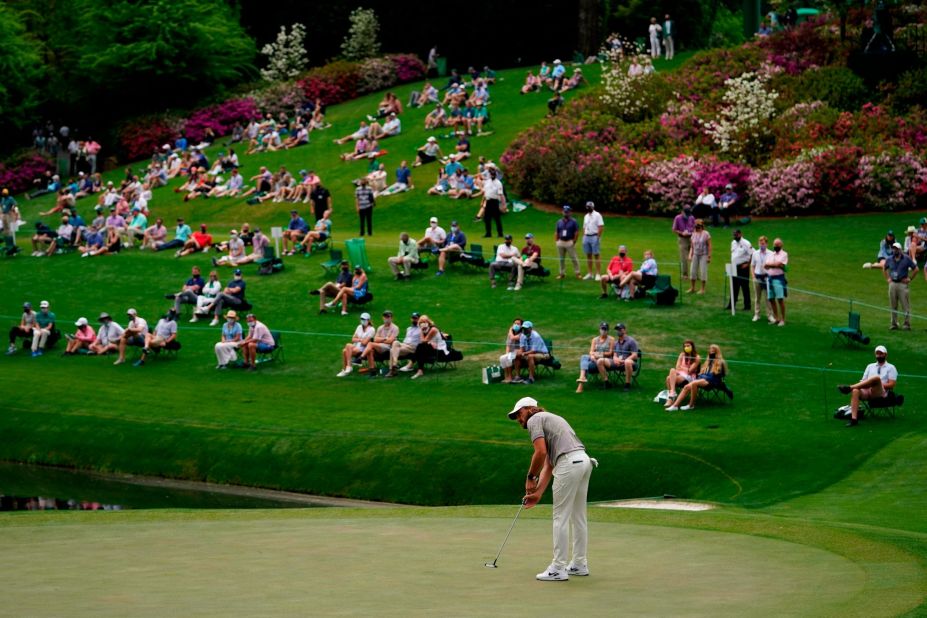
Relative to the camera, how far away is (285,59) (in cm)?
6881

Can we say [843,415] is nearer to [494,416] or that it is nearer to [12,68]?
[494,416]

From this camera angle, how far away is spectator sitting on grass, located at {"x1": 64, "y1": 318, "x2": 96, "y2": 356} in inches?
1373

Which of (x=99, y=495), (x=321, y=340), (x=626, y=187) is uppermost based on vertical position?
(x=626, y=187)

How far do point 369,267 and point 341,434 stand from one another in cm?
1274

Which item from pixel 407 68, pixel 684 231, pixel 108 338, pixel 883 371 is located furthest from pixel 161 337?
pixel 407 68

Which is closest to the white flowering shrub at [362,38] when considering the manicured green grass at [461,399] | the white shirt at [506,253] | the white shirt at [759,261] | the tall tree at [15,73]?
the tall tree at [15,73]

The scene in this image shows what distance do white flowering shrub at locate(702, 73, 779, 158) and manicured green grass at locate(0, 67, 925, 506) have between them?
4.73m

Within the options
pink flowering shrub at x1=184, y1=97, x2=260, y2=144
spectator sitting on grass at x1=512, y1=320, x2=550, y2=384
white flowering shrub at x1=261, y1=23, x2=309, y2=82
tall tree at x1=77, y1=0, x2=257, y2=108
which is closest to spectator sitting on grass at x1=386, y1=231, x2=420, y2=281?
spectator sitting on grass at x1=512, y1=320, x2=550, y2=384

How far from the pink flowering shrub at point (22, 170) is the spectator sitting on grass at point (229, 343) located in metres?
32.9

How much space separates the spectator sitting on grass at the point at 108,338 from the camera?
113 ft

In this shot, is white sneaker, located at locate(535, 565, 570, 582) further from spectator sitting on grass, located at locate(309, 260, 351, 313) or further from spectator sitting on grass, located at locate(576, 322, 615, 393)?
spectator sitting on grass, located at locate(309, 260, 351, 313)

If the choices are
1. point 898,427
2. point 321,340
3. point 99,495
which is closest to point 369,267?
point 321,340

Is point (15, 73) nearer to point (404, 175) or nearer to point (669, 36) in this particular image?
point (404, 175)

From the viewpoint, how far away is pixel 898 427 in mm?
24250
